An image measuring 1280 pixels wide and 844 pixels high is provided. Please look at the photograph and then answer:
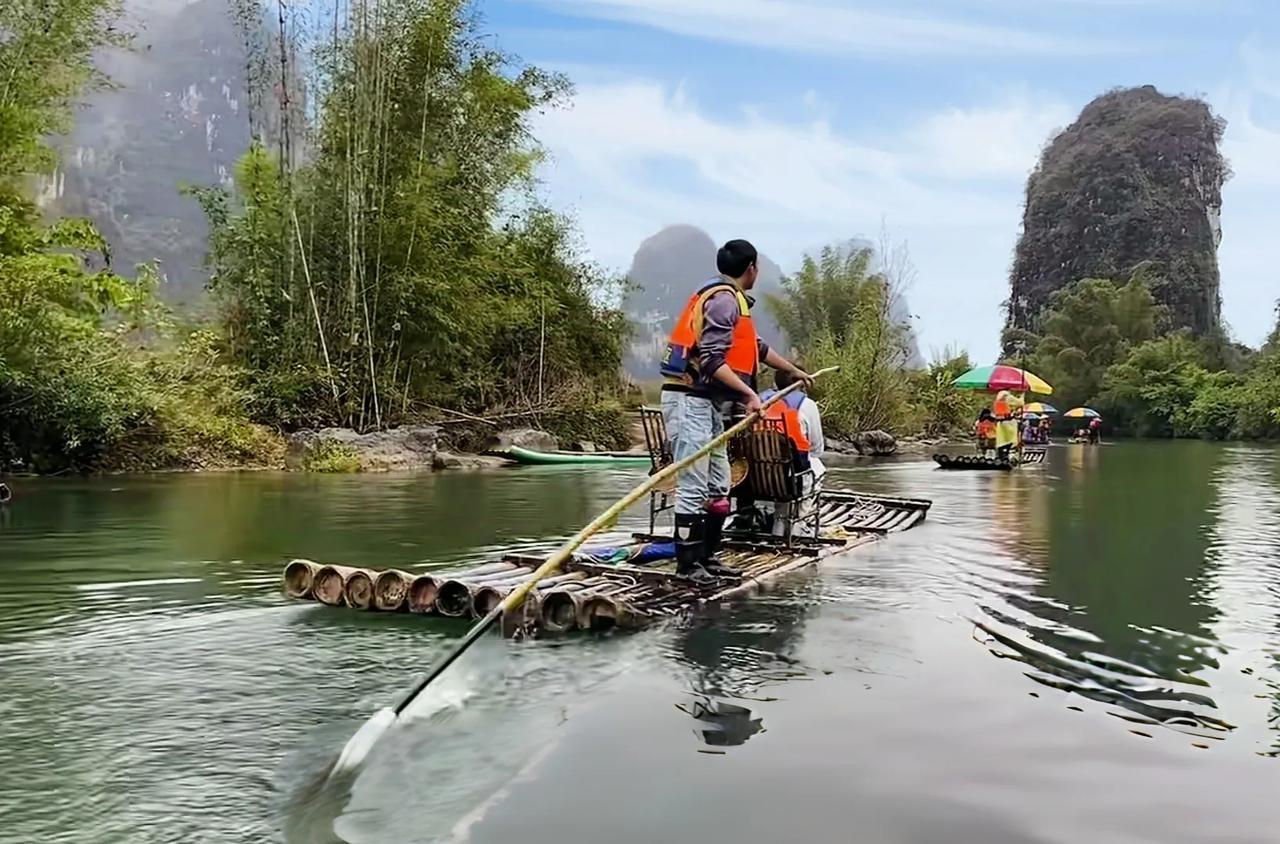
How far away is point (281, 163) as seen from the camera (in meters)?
18.1

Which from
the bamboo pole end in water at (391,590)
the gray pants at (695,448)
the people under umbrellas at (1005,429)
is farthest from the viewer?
the people under umbrellas at (1005,429)

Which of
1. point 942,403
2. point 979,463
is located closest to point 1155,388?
point 942,403

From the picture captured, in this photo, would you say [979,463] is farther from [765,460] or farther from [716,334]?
[716,334]

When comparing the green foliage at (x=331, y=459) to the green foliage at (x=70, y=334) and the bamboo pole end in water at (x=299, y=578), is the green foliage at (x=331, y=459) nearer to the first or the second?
the green foliage at (x=70, y=334)

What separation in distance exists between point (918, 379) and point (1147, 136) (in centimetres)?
4389

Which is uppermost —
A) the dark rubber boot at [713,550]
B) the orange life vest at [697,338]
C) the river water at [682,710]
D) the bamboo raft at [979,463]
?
the orange life vest at [697,338]

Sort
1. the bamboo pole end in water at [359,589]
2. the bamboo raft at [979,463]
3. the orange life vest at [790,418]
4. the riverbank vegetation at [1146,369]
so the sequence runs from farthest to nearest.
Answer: the riverbank vegetation at [1146,369]
the bamboo raft at [979,463]
the orange life vest at [790,418]
the bamboo pole end in water at [359,589]

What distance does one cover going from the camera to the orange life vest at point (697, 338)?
18.2ft

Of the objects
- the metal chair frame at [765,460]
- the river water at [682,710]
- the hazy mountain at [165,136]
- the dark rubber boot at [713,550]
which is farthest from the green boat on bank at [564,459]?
the hazy mountain at [165,136]

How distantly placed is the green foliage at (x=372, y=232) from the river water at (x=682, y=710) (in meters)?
11.0

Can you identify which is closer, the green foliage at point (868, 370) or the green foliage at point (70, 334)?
the green foliage at point (70, 334)

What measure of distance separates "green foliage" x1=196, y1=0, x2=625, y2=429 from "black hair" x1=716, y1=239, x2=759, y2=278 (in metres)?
12.9

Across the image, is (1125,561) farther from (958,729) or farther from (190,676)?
(190,676)

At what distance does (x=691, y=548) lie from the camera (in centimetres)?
570
